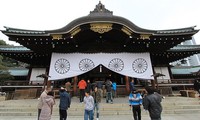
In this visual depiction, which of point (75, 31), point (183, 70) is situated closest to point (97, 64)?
point (75, 31)

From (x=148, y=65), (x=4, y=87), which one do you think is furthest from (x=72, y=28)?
(x=4, y=87)

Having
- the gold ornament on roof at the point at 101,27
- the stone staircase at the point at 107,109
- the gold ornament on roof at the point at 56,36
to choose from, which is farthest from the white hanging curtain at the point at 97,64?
the stone staircase at the point at 107,109

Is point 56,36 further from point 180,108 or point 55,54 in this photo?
point 180,108

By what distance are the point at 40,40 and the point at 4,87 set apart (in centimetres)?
544

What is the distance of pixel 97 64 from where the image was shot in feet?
35.7

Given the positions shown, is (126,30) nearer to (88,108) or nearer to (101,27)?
(101,27)

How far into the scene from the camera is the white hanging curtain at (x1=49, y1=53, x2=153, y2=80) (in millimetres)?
10758

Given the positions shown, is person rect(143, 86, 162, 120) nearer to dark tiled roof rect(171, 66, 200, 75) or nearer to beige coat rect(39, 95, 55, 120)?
beige coat rect(39, 95, 55, 120)

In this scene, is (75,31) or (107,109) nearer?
(107,109)

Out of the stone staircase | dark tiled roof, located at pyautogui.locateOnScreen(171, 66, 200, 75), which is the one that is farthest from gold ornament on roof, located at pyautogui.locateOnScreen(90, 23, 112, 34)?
dark tiled roof, located at pyautogui.locateOnScreen(171, 66, 200, 75)

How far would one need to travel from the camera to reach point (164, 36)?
10.5m

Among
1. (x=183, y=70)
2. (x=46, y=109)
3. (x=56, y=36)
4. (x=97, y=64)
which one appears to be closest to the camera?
(x=46, y=109)

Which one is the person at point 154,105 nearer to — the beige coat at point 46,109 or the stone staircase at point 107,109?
the beige coat at point 46,109

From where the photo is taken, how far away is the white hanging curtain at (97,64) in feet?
35.3
